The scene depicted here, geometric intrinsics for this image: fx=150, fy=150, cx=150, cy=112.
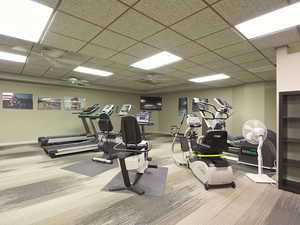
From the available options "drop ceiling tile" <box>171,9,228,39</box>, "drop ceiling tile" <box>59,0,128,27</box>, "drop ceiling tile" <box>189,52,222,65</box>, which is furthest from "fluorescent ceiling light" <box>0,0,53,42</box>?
"drop ceiling tile" <box>189,52,222,65</box>

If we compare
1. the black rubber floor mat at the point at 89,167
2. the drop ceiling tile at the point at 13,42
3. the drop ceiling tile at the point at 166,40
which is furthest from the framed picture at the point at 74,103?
the drop ceiling tile at the point at 166,40

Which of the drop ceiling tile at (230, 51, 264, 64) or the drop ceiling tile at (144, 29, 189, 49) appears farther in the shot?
the drop ceiling tile at (230, 51, 264, 64)

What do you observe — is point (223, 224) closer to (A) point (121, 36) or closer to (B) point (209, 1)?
(B) point (209, 1)

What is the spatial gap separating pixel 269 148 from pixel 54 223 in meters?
4.26

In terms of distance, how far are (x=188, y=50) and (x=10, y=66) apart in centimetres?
516

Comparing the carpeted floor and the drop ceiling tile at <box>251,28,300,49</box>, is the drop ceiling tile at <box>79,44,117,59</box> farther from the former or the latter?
the drop ceiling tile at <box>251,28,300,49</box>

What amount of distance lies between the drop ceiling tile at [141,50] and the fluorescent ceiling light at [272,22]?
5.04 ft

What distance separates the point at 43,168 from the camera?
11.4 feet

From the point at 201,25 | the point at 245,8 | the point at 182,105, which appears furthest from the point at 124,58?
the point at 182,105

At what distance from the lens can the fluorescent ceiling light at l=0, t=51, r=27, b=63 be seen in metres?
3.57

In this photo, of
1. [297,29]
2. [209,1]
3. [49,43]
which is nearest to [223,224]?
[209,1]

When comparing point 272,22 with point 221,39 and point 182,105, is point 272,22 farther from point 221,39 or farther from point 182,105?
point 182,105

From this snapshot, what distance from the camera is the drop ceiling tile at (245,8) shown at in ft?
5.58

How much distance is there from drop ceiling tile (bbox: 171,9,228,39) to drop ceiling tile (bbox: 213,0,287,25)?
0.39ft
